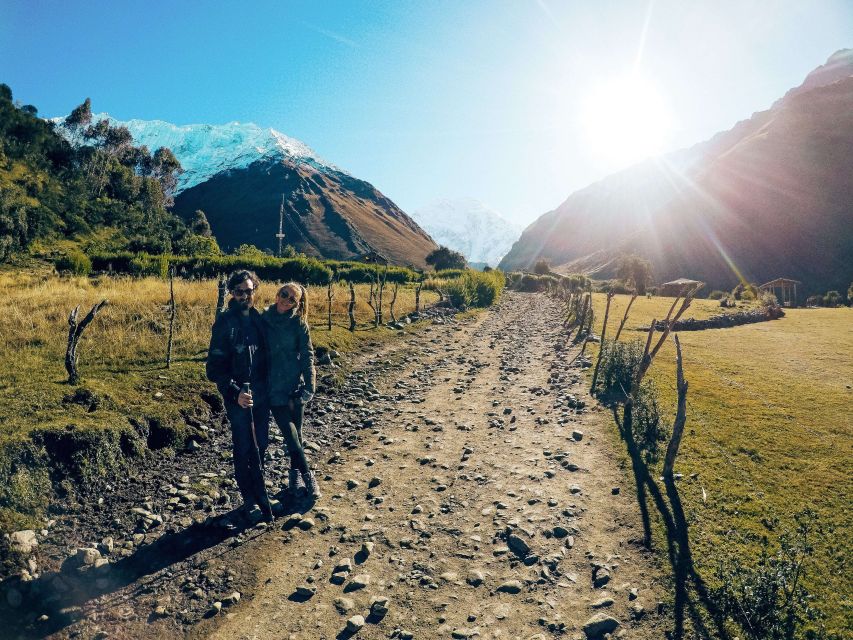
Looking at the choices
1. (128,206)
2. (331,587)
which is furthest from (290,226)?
(331,587)

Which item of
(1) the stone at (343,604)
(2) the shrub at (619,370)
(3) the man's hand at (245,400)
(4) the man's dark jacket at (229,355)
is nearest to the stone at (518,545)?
(1) the stone at (343,604)

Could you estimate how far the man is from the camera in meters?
6.41

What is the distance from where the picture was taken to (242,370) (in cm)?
654

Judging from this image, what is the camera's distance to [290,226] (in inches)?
7347

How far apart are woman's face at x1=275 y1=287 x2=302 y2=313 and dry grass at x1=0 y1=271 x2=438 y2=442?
166 inches

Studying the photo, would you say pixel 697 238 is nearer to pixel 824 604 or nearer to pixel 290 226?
pixel 290 226

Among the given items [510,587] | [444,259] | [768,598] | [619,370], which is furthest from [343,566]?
[444,259]

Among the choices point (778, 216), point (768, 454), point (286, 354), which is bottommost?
point (768, 454)

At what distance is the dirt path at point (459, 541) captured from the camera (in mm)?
5195

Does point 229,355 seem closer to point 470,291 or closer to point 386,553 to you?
point 386,553

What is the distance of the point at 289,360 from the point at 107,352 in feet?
26.4

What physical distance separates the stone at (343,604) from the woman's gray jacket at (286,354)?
306 cm

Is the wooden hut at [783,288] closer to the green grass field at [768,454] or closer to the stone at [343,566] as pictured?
the green grass field at [768,454]

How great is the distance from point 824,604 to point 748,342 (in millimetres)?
23575
